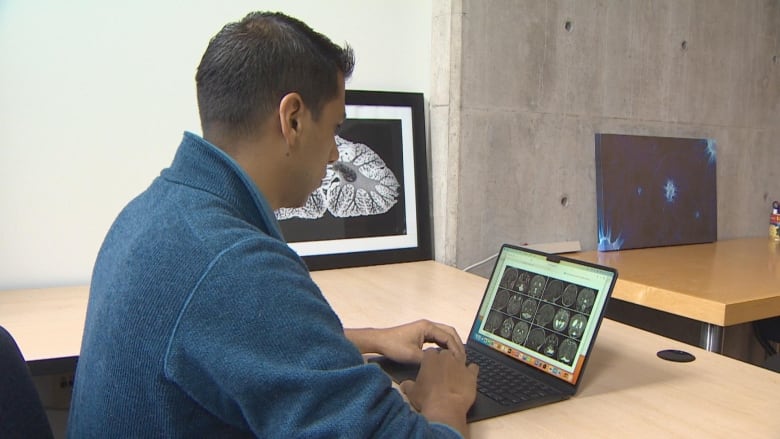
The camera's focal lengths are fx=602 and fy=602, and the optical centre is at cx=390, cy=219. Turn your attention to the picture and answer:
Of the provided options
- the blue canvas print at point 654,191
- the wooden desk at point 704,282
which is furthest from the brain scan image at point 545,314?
the blue canvas print at point 654,191

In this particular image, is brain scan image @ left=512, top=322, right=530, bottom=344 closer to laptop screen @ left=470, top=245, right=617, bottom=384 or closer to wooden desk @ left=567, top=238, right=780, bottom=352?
laptop screen @ left=470, top=245, right=617, bottom=384

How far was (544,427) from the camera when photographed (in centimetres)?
92

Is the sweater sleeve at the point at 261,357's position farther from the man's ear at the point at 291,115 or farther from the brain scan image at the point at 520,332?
the brain scan image at the point at 520,332

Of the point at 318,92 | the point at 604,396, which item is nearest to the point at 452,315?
the point at 604,396

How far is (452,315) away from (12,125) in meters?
1.22

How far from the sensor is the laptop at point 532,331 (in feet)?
3.36

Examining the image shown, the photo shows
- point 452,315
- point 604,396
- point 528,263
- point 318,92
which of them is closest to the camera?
point 318,92

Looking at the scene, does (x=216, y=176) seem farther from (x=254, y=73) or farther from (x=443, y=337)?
(x=443, y=337)

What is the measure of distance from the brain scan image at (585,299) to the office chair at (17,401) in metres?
0.85

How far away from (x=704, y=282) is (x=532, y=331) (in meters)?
0.98

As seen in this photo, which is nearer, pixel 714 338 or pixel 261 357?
pixel 261 357

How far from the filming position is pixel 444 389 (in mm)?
929

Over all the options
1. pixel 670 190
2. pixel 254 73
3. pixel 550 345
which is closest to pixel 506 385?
pixel 550 345

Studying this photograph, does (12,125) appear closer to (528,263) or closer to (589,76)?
(528,263)
